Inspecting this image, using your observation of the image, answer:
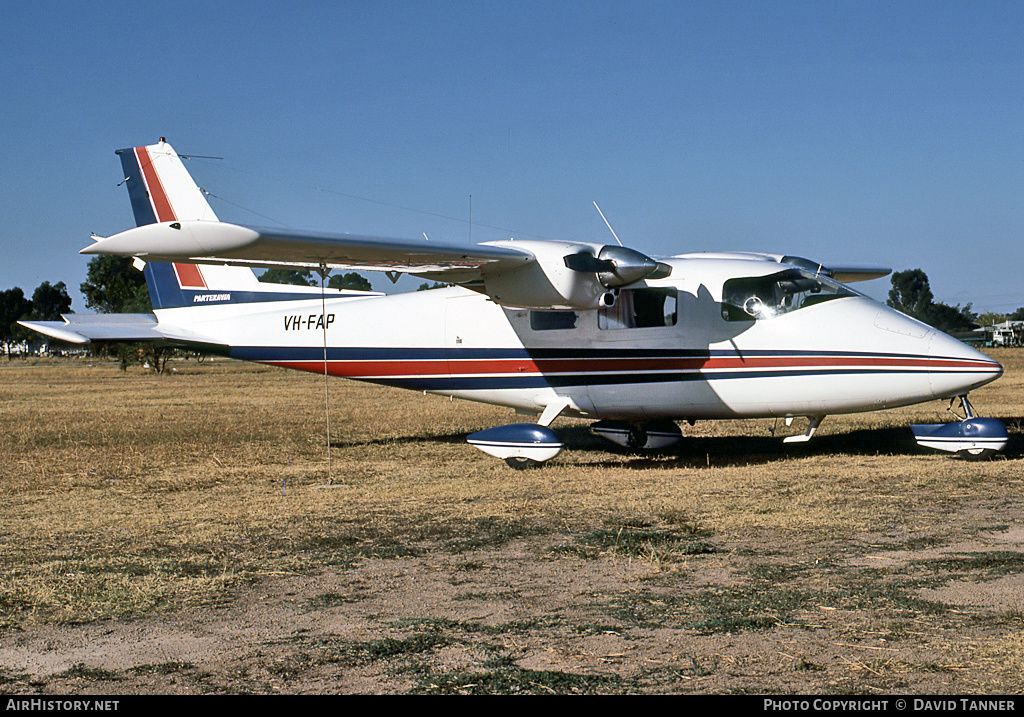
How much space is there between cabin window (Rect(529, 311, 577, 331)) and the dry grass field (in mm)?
2051

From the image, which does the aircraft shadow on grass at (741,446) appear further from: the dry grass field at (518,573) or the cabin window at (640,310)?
the cabin window at (640,310)

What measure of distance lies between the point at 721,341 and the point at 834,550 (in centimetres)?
579

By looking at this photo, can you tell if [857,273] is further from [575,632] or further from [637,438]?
[575,632]

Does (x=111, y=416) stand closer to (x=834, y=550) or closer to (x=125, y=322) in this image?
(x=125, y=322)

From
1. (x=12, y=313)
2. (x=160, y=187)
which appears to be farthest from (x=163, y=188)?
(x=12, y=313)

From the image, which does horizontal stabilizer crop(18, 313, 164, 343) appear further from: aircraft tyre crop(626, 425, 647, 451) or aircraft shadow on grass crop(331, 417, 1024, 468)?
aircraft tyre crop(626, 425, 647, 451)

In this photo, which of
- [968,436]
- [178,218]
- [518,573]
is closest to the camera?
[518,573]

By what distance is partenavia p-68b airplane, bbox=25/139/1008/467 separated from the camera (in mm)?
11367

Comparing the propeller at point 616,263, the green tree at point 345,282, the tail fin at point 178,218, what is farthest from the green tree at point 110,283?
the propeller at point 616,263

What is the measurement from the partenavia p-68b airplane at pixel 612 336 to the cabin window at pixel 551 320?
2cm

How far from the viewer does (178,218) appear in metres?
16.2

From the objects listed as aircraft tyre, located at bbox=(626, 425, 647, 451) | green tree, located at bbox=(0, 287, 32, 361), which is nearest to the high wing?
aircraft tyre, located at bbox=(626, 425, 647, 451)

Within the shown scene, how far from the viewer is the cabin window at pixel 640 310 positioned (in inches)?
500

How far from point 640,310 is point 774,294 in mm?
1853
